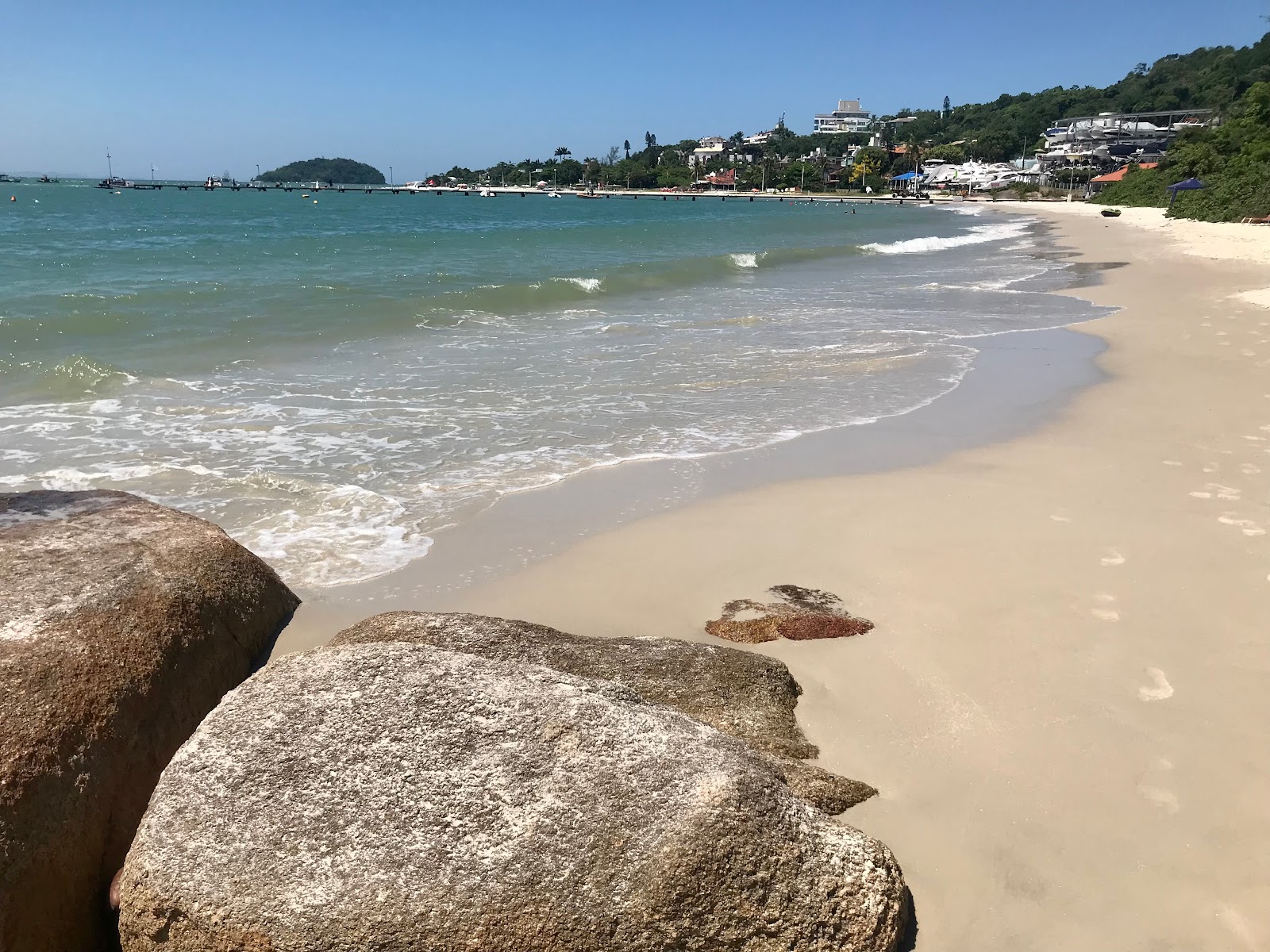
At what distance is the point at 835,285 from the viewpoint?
27797mm

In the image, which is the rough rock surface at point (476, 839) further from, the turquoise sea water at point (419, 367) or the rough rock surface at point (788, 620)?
the turquoise sea water at point (419, 367)

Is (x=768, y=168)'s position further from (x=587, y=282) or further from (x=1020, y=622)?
(x=1020, y=622)

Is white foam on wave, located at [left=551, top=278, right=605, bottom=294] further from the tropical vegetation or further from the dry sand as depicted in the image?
the tropical vegetation

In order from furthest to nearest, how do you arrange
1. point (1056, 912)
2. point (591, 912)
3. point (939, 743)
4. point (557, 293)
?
point (557, 293), point (939, 743), point (1056, 912), point (591, 912)

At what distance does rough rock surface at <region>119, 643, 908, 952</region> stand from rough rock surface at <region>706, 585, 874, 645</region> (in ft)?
8.55

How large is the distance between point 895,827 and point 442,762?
7.34 feet

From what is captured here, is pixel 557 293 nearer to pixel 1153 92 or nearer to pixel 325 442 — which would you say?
pixel 325 442

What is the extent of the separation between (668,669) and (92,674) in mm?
2609

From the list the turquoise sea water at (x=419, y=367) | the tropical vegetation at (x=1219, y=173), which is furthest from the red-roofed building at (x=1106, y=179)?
the turquoise sea water at (x=419, y=367)

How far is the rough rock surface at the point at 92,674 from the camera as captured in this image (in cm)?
305

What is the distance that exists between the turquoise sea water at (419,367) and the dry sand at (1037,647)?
2225 mm

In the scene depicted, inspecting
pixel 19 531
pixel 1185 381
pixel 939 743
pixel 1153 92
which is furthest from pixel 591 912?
pixel 1153 92

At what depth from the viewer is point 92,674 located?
11.5ft

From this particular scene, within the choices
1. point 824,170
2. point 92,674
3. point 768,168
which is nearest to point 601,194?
point 768,168
